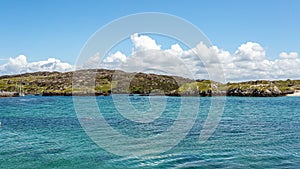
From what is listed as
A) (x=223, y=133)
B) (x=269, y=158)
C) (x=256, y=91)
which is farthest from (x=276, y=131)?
(x=256, y=91)

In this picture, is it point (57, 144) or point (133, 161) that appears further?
point (57, 144)

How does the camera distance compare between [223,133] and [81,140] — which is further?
[223,133]

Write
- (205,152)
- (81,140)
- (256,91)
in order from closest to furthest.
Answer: (205,152)
(81,140)
(256,91)

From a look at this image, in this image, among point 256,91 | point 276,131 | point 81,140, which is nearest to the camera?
point 81,140

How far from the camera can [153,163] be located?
2434cm

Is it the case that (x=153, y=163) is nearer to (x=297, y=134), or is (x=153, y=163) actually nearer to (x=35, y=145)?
(x=35, y=145)

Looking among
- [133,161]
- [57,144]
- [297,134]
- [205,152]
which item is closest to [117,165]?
[133,161]

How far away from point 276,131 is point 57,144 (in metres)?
27.8

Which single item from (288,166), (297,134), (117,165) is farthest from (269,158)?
(297,134)

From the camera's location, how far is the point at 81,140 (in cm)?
3438

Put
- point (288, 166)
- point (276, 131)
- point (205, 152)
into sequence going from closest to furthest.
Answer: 1. point (288, 166)
2. point (205, 152)
3. point (276, 131)

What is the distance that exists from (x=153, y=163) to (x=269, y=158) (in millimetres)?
9626

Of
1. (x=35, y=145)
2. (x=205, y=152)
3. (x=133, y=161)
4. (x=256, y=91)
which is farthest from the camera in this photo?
(x=256, y=91)

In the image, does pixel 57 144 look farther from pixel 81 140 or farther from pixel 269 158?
pixel 269 158
